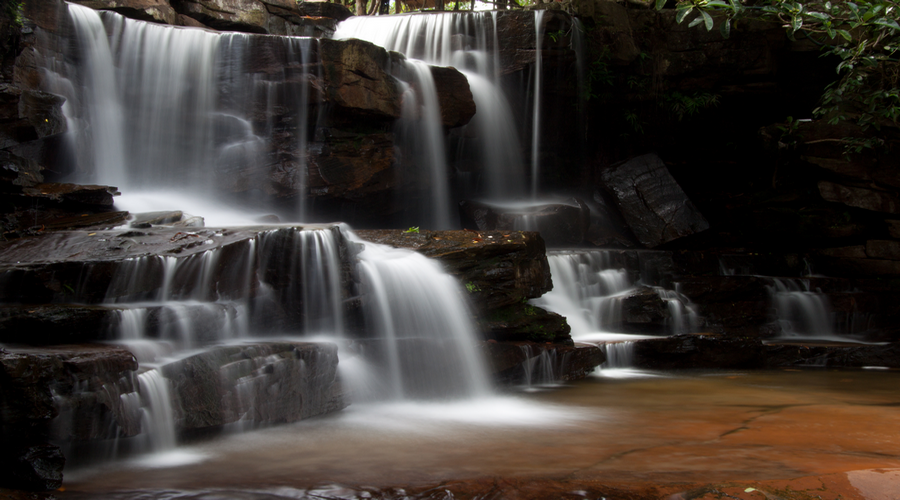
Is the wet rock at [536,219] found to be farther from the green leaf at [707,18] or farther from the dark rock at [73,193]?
the dark rock at [73,193]

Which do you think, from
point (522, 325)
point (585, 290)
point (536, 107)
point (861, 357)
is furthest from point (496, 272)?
point (536, 107)

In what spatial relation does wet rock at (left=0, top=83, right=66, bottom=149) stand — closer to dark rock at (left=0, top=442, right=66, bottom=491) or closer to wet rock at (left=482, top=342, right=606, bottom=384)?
dark rock at (left=0, top=442, right=66, bottom=491)

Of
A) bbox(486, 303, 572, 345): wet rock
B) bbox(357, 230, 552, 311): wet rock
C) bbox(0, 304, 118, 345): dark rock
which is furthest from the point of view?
bbox(486, 303, 572, 345): wet rock

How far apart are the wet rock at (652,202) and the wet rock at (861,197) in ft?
7.60

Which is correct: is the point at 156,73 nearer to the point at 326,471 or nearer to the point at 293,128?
the point at 293,128

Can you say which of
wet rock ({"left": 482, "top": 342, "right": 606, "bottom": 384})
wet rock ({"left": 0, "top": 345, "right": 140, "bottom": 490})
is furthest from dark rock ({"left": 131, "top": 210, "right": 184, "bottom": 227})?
wet rock ({"left": 482, "top": 342, "right": 606, "bottom": 384})

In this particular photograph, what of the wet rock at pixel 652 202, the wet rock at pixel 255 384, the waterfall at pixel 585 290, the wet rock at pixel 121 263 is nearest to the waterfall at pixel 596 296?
the waterfall at pixel 585 290

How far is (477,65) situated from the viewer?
12531mm

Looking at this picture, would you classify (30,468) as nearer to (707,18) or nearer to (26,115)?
(26,115)

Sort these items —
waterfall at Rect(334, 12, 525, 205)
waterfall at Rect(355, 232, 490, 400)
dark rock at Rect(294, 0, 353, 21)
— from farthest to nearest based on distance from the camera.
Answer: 1. dark rock at Rect(294, 0, 353, 21)
2. waterfall at Rect(334, 12, 525, 205)
3. waterfall at Rect(355, 232, 490, 400)

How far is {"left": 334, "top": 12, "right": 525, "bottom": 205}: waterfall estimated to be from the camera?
12.5 meters

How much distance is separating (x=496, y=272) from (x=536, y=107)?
688 cm

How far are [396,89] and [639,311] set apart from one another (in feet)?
17.9

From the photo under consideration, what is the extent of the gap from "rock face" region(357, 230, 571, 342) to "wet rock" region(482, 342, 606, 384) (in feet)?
0.66
